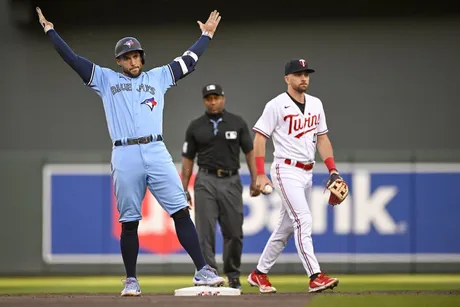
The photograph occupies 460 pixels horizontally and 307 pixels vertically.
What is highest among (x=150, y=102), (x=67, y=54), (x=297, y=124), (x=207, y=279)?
(x=67, y=54)

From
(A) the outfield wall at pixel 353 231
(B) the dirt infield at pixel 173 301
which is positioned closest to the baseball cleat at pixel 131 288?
(B) the dirt infield at pixel 173 301

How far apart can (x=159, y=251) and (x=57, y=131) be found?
284 cm

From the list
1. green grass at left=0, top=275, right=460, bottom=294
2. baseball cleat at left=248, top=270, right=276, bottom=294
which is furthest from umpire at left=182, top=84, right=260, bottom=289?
baseball cleat at left=248, top=270, right=276, bottom=294

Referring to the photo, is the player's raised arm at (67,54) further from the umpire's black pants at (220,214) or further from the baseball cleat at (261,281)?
the umpire's black pants at (220,214)

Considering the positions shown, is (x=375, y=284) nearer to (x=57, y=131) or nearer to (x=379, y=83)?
(x=379, y=83)

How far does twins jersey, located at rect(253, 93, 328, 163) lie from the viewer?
8.80m

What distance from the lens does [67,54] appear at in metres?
7.60

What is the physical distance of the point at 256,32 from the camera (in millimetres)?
14789

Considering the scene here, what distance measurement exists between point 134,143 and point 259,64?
291 inches

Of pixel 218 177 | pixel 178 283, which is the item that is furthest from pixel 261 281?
pixel 178 283

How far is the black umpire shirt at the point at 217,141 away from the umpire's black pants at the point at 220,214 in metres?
0.14

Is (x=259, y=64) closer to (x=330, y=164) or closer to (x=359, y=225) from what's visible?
(x=359, y=225)
